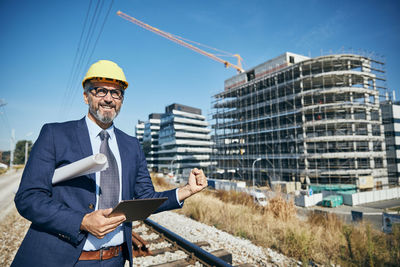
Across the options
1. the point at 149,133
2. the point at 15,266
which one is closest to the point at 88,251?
the point at 15,266

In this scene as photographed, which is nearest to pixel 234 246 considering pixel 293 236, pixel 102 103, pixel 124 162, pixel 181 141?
pixel 293 236

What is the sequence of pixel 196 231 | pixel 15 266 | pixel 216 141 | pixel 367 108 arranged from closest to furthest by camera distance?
pixel 15 266, pixel 196 231, pixel 367 108, pixel 216 141

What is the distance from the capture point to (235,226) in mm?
6824

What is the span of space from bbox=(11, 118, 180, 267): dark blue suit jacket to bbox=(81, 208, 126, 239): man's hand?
6cm

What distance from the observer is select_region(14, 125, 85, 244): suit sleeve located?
1349 millimetres

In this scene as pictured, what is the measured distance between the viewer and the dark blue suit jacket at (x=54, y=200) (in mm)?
1364

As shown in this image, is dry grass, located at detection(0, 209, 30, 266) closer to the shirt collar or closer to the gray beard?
the shirt collar

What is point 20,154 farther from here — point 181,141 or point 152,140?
point 181,141

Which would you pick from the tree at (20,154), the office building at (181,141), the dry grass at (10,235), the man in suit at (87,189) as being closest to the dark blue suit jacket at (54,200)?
the man in suit at (87,189)

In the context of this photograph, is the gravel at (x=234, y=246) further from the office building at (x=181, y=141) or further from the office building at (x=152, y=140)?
the office building at (x=152, y=140)

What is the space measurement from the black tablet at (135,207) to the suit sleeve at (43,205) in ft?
0.90

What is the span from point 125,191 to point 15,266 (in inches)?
30.8

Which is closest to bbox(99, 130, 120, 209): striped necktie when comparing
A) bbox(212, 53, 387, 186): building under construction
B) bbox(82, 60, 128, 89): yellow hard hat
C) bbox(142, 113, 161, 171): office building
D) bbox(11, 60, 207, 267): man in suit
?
bbox(11, 60, 207, 267): man in suit

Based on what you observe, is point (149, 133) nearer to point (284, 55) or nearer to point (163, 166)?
point (163, 166)
